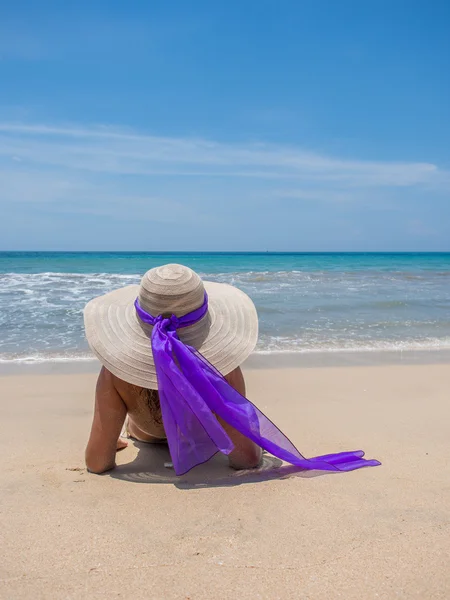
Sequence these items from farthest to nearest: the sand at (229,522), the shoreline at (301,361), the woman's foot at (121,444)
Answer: the shoreline at (301,361), the woman's foot at (121,444), the sand at (229,522)

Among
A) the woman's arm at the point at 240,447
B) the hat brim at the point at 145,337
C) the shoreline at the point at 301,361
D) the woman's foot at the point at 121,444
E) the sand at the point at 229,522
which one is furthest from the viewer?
the shoreline at the point at 301,361

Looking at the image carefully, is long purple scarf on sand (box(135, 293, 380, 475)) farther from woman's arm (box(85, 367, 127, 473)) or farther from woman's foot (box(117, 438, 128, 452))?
woman's foot (box(117, 438, 128, 452))

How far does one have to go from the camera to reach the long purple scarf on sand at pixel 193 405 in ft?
7.41

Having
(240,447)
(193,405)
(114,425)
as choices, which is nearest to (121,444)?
(114,425)

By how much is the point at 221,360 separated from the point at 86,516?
0.86 metres

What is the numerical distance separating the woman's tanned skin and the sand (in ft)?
0.26

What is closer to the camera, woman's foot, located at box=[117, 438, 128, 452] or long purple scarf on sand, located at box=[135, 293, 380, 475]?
long purple scarf on sand, located at box=[135, 293, 380, 475]

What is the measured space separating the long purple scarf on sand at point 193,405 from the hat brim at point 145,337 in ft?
0.32

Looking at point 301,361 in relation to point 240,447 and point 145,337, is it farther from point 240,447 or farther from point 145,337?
point 145,337

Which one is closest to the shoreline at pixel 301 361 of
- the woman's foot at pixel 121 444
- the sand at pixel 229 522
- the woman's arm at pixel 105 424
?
the sand at pixel 229 522

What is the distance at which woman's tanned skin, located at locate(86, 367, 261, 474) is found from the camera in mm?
2477

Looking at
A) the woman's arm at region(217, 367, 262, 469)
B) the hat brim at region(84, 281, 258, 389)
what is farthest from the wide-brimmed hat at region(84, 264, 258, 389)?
the woman's arm at region(217, 367, 262, 469)

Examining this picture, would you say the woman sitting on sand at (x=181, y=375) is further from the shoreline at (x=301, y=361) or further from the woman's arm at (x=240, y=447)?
the shoreline at (x=301, y=361)

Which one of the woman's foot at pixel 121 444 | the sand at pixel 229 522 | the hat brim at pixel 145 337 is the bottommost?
the woman's foot at pixel 121 444
